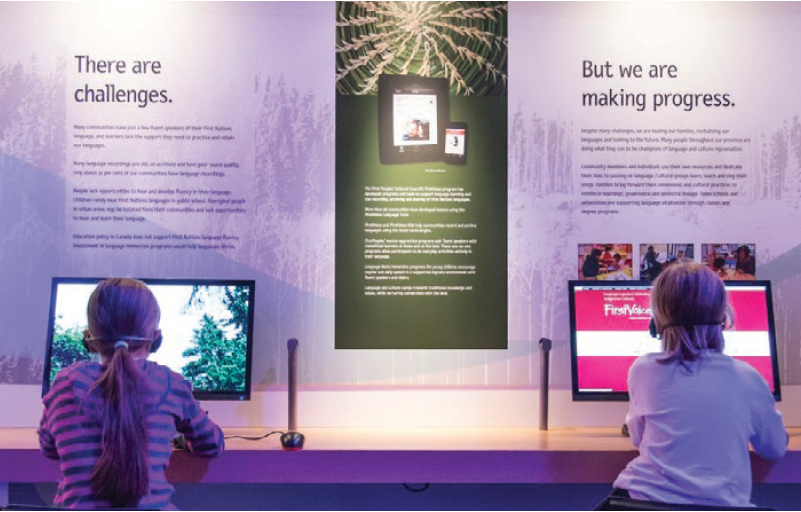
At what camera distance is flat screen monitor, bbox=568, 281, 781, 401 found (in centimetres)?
300

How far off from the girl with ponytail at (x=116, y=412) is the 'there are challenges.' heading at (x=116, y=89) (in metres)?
1.37

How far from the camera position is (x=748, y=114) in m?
3.38

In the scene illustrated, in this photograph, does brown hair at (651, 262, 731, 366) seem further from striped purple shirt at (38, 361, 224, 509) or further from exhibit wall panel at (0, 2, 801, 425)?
striped purple shirt at (38, 361, 224, 509)

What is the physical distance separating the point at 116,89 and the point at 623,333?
2.29 metres

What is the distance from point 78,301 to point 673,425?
210cm

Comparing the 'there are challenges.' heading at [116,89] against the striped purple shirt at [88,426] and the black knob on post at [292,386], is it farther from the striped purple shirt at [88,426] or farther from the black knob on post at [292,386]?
the striped purple shirt at [88,426]

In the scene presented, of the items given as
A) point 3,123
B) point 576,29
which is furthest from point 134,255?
→ point 576,29

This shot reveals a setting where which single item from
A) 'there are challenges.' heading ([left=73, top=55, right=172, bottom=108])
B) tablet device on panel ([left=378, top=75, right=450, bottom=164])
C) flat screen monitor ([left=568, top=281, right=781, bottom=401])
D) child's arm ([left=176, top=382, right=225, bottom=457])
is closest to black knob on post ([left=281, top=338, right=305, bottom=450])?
child's arm ([left=176, top=382, right=225, bottom=457])

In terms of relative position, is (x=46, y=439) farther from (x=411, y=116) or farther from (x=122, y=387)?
(x=411, y=116)

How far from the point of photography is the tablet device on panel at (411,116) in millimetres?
3324

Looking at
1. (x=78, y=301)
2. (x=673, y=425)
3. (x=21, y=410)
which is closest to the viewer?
(x=673, y=425)

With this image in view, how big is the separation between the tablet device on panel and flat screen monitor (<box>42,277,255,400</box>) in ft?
3.05

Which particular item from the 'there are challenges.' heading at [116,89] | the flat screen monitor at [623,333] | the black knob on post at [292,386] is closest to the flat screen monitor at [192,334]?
the black knob on post at [292,386]

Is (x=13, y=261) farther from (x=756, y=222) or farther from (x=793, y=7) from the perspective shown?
(x=793, y=7)
